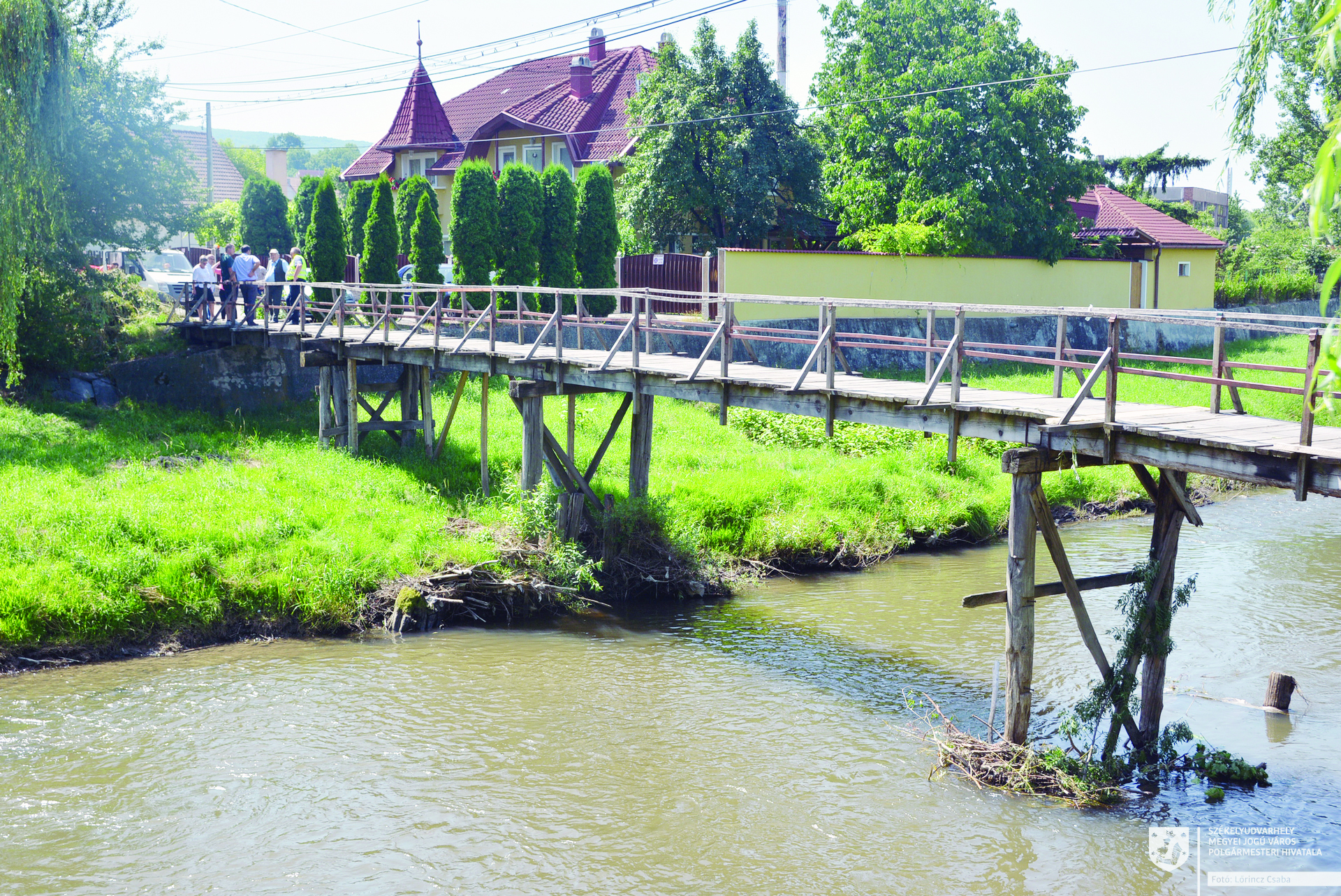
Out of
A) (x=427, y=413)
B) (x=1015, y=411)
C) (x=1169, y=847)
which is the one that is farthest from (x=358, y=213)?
(x=1169, y=847)

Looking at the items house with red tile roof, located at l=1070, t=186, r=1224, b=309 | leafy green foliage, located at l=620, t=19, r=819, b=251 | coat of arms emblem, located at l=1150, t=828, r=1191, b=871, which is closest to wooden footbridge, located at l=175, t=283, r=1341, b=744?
coat of arms emblem, located at l=1150, t=828, r=1191, b=871

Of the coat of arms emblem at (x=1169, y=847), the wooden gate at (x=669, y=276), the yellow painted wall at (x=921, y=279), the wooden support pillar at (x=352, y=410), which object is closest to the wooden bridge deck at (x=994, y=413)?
the coat of arms emblem at (x=1169, y=847)

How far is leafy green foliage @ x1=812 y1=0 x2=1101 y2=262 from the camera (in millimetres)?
A: 28406

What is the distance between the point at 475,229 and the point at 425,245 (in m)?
1.70

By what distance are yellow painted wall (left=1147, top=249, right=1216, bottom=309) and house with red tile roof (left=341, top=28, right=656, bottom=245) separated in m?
16.4

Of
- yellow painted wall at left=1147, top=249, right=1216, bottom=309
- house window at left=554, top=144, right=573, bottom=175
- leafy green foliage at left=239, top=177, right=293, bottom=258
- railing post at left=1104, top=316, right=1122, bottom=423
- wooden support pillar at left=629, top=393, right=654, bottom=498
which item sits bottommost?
wooden support pillar at left=629, top=393, right=654, bottom=498

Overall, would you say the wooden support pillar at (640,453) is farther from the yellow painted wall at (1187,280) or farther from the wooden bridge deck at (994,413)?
the yellow painted wall at (1187,280)

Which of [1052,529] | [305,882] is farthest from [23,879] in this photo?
[1052,529]

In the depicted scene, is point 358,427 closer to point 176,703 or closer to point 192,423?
point 192,423

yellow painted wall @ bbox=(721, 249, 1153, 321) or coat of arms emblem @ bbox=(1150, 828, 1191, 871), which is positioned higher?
yellow painted wall @ bbox=(721, 249, 1153, 321)

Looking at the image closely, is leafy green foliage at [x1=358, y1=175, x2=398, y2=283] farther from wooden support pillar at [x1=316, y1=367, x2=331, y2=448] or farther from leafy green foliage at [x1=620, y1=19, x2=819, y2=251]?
wooden support pillar at [x1=316, y1=367, x2=331, y2=448]

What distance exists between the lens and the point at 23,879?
7.91 m

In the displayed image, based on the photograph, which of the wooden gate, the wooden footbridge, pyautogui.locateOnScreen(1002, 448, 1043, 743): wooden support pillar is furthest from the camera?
the wooden gate

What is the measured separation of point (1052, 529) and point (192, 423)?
16.4 m
